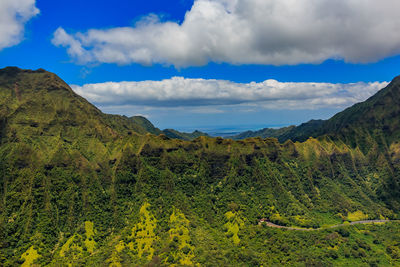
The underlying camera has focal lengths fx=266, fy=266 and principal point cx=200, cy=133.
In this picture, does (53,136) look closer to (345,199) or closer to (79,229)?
(79,229)

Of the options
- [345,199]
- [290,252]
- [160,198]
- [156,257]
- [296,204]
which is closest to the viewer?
[156,257]

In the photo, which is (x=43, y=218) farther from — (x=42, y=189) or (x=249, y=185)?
(x=249, y=185)

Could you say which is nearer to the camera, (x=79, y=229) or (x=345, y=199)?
(x=79, y=229)

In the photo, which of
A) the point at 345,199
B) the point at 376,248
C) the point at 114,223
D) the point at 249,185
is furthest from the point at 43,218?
the point at 345,199

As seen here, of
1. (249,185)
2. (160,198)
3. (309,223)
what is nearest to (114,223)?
(160,198)

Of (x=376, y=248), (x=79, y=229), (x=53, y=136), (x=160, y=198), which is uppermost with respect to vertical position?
(x=53, y=136)

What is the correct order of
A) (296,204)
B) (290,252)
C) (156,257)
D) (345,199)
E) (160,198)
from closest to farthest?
(156,257) → (290,252) → (160,198) → (296,204) → (345,199)

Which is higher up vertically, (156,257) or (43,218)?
(43,218)
